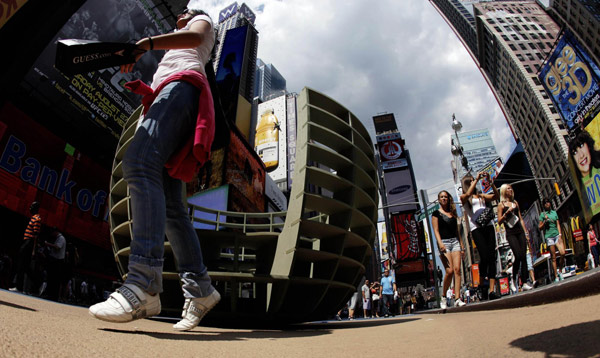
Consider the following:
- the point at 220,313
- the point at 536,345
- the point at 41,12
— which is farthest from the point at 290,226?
the point at 41,12

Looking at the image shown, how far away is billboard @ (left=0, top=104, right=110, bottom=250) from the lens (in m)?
12.7

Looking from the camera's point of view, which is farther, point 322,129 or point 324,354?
Result: point 322,129

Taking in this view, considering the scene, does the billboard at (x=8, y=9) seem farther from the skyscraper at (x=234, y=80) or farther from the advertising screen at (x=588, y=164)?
the advertising screen at (x=588, y=164)

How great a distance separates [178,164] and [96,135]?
16745 mm

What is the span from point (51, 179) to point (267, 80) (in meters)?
110

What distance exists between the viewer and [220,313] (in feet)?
9.58

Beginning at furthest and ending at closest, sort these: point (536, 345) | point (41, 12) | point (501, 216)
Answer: point (501, 216)
point (41, 12)
point (536, 345)

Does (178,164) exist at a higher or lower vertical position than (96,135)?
lower

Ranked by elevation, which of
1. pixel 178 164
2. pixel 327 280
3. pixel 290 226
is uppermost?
pixel 178 164

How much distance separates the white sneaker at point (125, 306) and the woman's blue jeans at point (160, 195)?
43 mm

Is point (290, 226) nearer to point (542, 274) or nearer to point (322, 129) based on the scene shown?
point (322, 129)

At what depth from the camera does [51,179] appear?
46.9 ft

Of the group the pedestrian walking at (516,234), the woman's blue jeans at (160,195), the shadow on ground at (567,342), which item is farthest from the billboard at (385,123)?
the shadow on ground at (567,342)

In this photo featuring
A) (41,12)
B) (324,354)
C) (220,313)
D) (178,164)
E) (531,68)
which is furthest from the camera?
(531,68)
